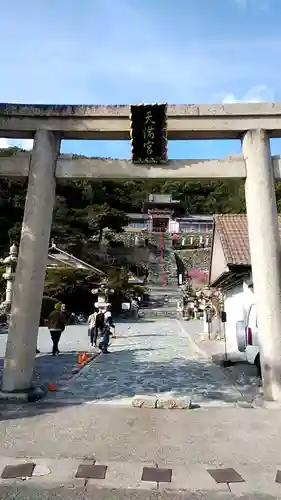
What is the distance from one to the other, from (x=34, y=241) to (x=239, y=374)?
633 centimetres

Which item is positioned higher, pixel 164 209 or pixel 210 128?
pixel 164 209

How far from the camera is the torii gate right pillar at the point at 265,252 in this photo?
7.71 metres

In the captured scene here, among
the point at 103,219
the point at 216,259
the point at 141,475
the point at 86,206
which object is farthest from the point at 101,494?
the point at 86,206

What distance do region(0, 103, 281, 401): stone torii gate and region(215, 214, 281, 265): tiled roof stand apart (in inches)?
227

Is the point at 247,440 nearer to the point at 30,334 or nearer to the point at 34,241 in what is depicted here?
the point at 30,334

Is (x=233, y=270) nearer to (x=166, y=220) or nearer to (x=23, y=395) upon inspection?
(x=23, y=395)

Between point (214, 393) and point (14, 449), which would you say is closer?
point (14, 449)

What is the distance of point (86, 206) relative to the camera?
59938 mm

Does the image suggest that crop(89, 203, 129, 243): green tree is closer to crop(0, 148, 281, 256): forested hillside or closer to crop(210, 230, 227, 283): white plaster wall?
crop(0, 148, 281, 256): forested hillside

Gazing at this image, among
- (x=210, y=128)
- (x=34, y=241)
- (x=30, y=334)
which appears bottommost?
(x=30, y=334)

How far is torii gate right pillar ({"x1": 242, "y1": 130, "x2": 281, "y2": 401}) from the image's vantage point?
7.71m

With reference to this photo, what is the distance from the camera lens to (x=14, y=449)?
17.4 feet

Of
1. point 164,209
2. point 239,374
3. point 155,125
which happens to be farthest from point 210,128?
point 164,209

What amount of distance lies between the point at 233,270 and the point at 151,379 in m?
5.37
